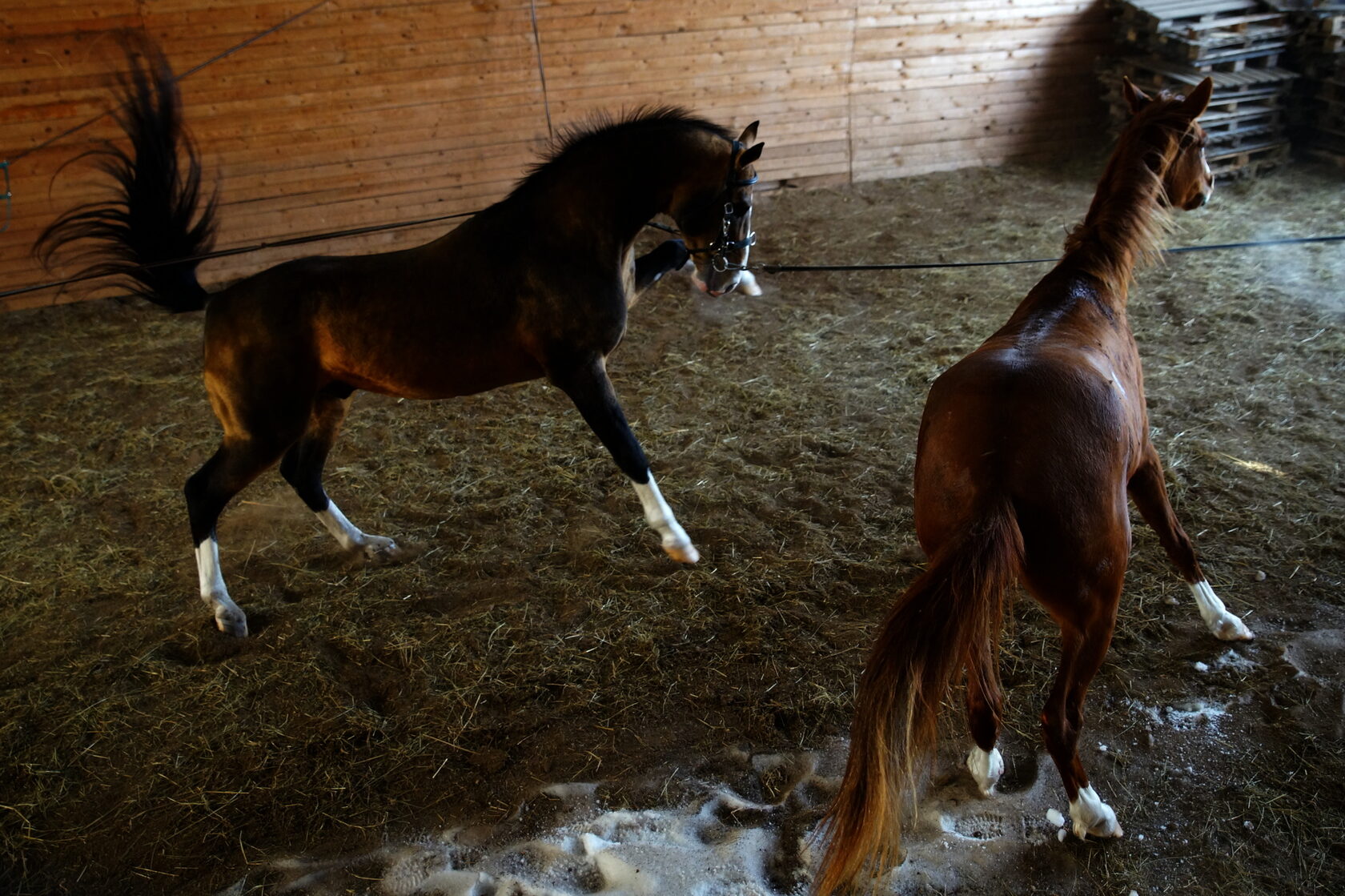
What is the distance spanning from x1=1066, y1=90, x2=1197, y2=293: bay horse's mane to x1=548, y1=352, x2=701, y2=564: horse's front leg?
1760mm

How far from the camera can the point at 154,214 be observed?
11.3ft

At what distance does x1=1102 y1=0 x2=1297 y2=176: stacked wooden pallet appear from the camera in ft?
25.4

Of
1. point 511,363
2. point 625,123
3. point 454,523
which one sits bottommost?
point 454,523

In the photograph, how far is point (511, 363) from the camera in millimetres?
3434

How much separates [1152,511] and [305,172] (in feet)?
23.9

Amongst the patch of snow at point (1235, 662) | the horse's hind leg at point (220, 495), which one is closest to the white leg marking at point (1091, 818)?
the patch of snow at point (1235, 662)

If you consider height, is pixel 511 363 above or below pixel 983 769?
above

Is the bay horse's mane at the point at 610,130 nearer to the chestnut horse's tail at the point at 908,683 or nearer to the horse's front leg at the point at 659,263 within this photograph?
the horse's front leg at the point at 659,263

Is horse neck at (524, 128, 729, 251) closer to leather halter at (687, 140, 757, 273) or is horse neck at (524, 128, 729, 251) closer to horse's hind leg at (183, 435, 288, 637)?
leather halter at (687, 140, 757, 273)

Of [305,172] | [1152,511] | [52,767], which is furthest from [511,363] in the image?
[305,172]

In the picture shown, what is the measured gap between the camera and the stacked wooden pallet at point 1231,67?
773 centimetres

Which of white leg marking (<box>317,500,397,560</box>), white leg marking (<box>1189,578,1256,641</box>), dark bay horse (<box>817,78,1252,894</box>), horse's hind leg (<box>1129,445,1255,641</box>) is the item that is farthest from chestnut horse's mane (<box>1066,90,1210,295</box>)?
white leg marking (<box>317,500,397,560</box>)

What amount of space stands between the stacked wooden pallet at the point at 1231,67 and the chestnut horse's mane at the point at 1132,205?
5.71 metres

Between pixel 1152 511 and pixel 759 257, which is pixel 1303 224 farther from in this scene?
pixel 1152 511
